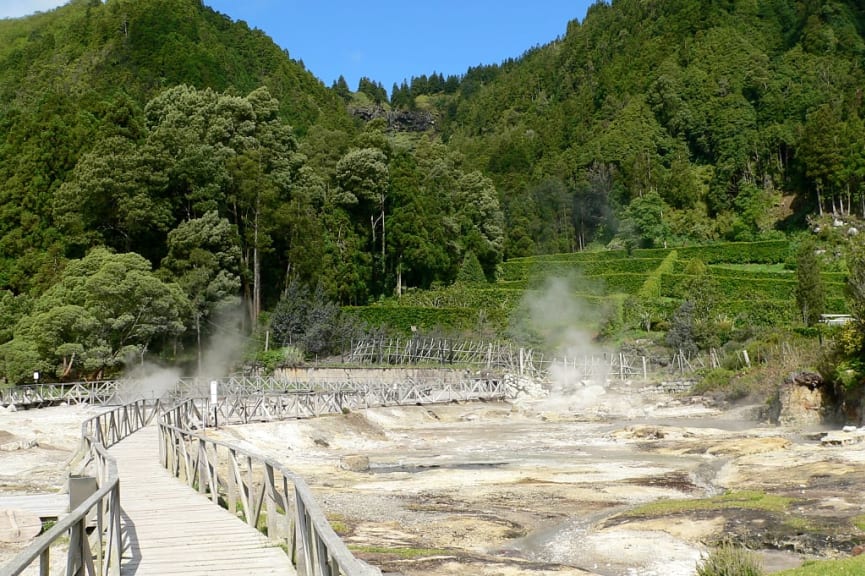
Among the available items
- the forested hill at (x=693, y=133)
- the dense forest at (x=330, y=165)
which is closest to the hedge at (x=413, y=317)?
the dense forest at (x=330, y=165)

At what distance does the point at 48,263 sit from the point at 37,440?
83.9 feet

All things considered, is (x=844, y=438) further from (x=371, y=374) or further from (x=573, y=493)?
(x=371, y=374)

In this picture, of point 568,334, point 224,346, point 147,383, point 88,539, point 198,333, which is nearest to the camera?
point 88,539

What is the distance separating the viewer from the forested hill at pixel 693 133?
268 ft

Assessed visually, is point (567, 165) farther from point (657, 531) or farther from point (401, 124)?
point (657, 531)

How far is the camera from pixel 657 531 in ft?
49.7

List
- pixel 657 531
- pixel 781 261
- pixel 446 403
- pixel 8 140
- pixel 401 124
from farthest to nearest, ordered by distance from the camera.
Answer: pixel 401 124
pixel 781 261
pixel 8 140
pixel 446 403
pixel 657 531

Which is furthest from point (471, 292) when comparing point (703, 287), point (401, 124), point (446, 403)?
point (401, 124)

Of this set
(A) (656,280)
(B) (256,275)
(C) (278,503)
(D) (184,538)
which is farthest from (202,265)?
(D) (184,538)

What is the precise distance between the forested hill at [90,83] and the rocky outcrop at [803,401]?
118 feet

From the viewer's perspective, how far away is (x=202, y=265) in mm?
49438

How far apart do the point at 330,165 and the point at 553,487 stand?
2022 inches

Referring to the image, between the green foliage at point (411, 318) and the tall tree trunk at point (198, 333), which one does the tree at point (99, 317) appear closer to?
the tall tree trunk at point (198, 333)

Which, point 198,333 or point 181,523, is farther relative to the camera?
point 198,333
